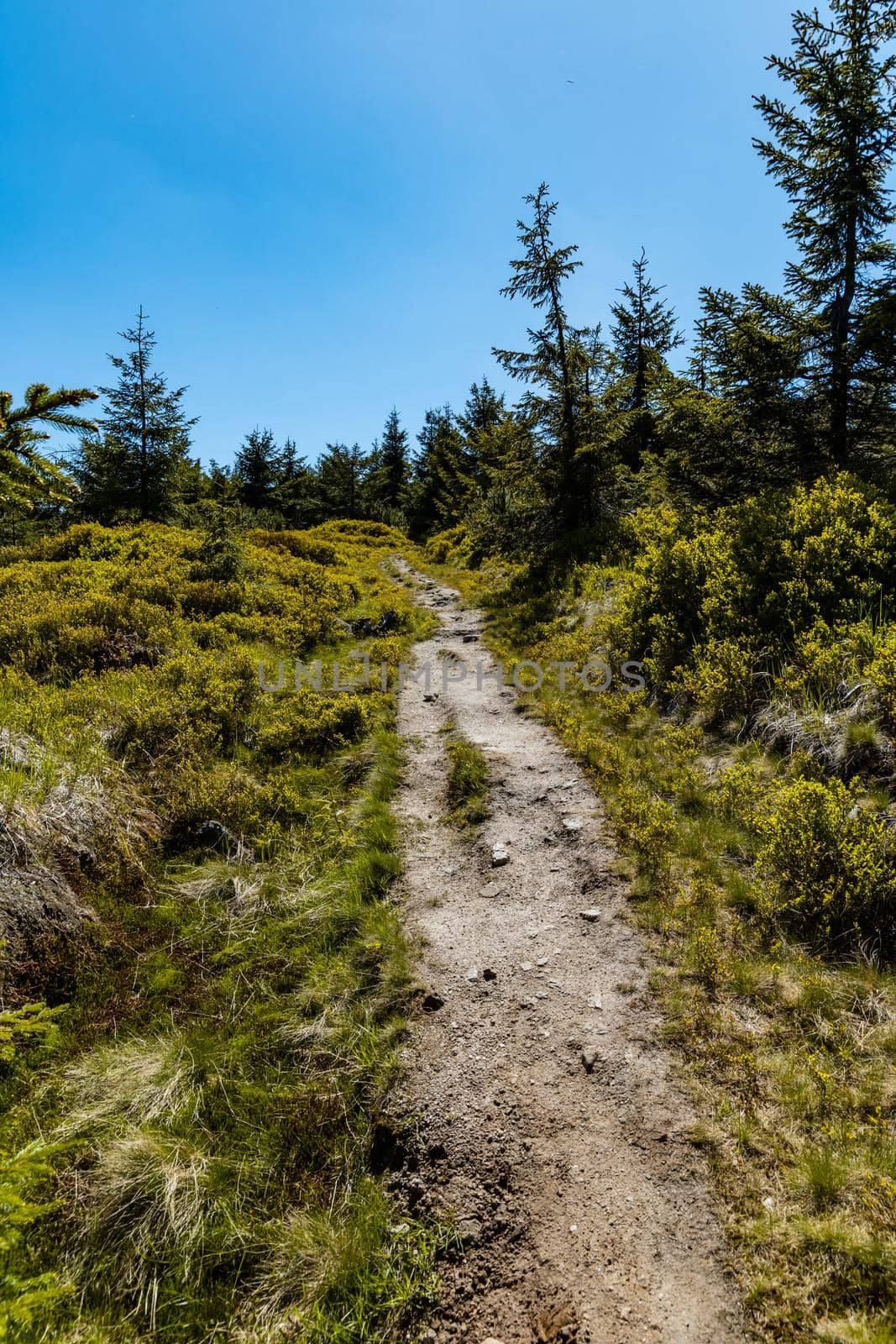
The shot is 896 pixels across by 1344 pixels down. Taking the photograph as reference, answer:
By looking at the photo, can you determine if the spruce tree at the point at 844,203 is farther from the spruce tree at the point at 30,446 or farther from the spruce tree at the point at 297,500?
the spruce tree at the point at 297,500

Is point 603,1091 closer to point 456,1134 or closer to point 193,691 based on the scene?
point 456,1134

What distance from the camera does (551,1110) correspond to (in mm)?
3994

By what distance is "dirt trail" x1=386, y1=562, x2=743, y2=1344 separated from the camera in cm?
304

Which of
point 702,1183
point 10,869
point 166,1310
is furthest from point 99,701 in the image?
point 702,1183

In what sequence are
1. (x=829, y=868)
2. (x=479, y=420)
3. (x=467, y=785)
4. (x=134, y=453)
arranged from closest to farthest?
(x=829, y=868), (x=467, y=785), (x=134, y=453), (x=479, y=420)

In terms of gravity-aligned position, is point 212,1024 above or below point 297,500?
below

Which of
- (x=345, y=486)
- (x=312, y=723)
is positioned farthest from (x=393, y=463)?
(x=312, y=723)

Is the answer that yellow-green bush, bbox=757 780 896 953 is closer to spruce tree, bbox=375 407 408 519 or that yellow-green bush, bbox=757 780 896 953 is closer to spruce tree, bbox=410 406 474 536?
spruce tree, bbox=410 406 474 536

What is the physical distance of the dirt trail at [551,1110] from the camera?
304 cm

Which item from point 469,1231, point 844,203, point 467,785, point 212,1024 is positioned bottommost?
point 469,1231

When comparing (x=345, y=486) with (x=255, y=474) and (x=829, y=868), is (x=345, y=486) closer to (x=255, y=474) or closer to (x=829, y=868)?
(x=255, y=474)

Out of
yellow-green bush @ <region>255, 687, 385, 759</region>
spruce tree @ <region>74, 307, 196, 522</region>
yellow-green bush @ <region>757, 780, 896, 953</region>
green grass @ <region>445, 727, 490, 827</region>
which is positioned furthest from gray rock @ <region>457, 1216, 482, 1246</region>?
spruce tree @ <region>74, 307, 196, 522</region>

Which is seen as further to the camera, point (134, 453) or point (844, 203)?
point (134, 453)

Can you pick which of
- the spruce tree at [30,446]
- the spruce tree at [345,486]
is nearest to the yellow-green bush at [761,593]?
the spruce tree at [30,446]
